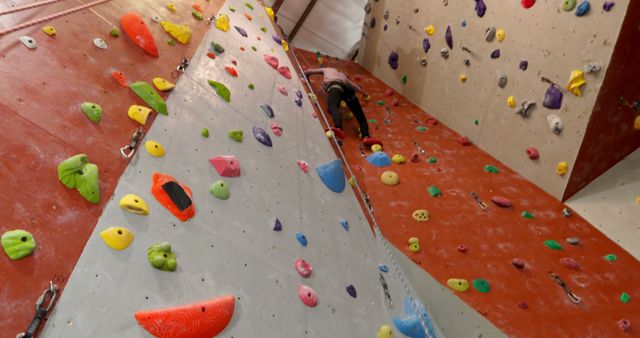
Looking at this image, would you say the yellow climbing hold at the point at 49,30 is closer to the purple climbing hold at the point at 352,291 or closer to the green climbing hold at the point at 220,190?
the green climbing hold at the point at 220,190

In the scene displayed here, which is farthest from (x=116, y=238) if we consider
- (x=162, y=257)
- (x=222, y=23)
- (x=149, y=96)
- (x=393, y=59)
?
(x=393, y=59)

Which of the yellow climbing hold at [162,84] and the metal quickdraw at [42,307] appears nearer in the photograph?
the metal quickdraw at [42,307]

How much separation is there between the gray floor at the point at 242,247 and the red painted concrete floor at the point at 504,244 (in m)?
0.22

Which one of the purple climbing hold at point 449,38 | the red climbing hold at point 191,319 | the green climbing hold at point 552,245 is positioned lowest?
the red climbing hold at point 191,319

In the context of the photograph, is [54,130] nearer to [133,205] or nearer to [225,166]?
[133,205]

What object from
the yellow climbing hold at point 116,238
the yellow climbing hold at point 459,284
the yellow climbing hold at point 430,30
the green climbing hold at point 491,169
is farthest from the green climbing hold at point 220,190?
the yellow climbing hold at point 430,30

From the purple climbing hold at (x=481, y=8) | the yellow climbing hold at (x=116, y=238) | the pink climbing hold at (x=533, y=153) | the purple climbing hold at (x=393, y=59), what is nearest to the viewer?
the yellow climbing hold at (x=116, y=238)

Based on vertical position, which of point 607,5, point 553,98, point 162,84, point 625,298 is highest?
point 607,5

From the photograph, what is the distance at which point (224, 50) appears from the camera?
9.88 feet

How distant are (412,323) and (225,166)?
1006mm

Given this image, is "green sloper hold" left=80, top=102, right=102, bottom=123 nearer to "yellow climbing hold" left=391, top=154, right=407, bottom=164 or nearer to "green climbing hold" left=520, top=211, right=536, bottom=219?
"yellow climbing hold" left=391, top=154, right=407, bottom=164

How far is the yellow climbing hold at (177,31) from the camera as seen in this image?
8.75 feet

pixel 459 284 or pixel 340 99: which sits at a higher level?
pixel 459 284

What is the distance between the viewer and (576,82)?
327cm
